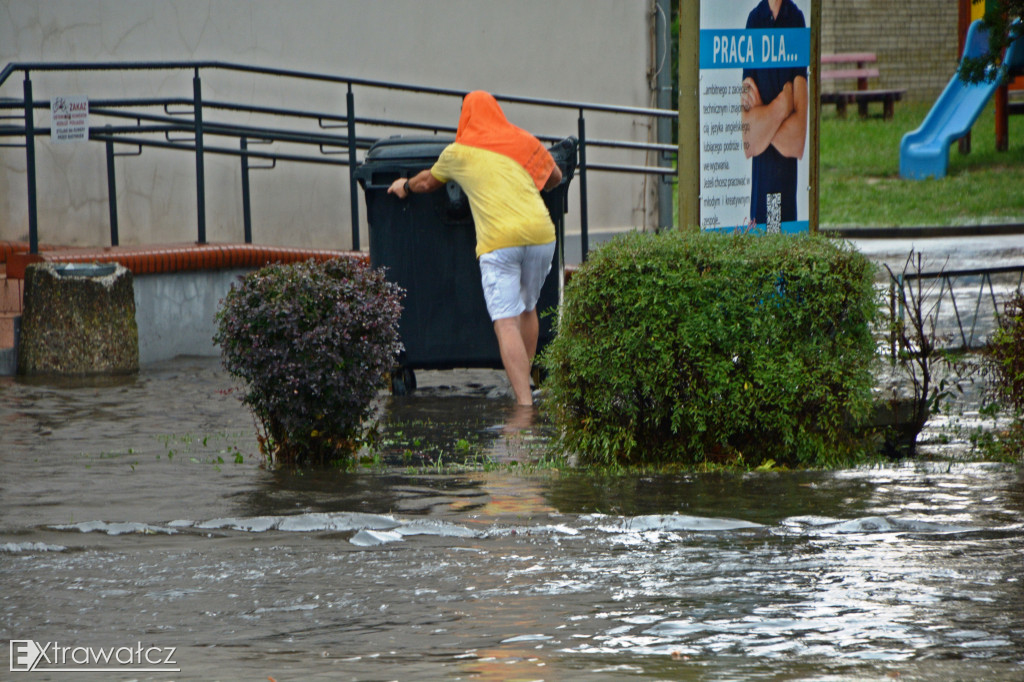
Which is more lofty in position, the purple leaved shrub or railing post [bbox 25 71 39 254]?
railing post [bbox 25 71 39 254]

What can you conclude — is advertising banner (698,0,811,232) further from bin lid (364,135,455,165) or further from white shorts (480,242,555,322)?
bin lid (364,135,455,165)

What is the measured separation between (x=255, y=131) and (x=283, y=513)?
7.04 meters

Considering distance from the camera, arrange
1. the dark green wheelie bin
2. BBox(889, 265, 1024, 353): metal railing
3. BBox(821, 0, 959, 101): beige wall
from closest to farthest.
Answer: the dark green wheelie bin → BBox(889, 265, 1024, 353): metal railing → BBox(821, 0, 959, 101): beige wall

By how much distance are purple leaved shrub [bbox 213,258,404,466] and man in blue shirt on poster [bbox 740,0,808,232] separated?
7.11 feet

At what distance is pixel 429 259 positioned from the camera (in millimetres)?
9281

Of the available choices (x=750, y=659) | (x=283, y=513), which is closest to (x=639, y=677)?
(x=750, y=659)

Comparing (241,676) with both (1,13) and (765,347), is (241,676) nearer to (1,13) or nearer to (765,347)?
(765,347)

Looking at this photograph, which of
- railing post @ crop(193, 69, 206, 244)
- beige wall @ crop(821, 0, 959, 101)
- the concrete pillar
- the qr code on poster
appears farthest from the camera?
beige wall @ crop(821, 0, 959, 101)

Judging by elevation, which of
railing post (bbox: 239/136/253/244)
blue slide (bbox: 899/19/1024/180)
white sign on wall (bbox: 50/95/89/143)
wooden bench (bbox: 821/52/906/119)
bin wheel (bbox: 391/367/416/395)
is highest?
wooden bench (bbox: 821/52/906/119)

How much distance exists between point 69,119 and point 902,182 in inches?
731

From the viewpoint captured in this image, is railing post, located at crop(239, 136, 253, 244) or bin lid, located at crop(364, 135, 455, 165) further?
railing post, located at crop(239, 136, 253, 244)

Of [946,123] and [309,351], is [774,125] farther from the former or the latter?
[946,123]

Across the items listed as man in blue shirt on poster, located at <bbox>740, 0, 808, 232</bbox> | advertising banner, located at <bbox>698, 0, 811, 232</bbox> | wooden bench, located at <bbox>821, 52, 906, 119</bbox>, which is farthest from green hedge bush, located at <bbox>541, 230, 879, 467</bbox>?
wooden bench, located at <bbox>821, 52, 906, 119</bbox>

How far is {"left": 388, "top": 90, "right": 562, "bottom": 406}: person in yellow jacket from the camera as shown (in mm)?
8500
